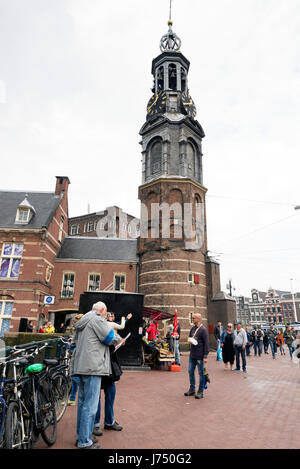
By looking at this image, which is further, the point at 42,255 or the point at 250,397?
the point at 42,255

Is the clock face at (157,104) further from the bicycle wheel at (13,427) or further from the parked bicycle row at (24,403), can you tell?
the bicycle wheel at (13,427)

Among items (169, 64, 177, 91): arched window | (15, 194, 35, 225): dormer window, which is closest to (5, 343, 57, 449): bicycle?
(15, 194, 35, 225): dormer window

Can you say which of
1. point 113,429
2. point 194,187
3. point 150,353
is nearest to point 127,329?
point 150,353

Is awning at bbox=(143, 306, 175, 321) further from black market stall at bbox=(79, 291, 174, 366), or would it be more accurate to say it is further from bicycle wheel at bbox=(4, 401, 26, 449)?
bicycle wheel at bbox=(4, 401, 26, 449)

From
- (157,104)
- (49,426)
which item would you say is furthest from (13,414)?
(157,104)

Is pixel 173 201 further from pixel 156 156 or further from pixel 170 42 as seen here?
pixel 170 42

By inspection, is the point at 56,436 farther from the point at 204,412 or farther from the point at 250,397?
the point at 250,397

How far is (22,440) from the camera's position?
11.4 feet

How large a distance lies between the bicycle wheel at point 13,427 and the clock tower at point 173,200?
1931 cm

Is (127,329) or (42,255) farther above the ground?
(42,255)

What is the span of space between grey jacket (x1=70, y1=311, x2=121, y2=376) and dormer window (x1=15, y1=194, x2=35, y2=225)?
21.5 metres

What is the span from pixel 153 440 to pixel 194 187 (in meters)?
23.8

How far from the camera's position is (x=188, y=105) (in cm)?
2962

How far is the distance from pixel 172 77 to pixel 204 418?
107 feet
